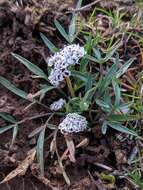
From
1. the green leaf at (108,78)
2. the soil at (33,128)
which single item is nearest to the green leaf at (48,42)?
the soil at (33,128)

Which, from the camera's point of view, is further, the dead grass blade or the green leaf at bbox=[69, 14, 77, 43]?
the green leaf at bbox=[69, 14, 77, 43]

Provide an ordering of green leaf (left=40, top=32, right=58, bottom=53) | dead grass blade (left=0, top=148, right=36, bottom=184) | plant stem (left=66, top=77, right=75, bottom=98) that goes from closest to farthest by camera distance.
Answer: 1. dead grass blade (left=0, top=148, right=36, bottom=184)
2. plant stem (left=66, top=77, right=75, bottom=98)
3. green leaf (left=40, top=32, right=58, bottom=53)

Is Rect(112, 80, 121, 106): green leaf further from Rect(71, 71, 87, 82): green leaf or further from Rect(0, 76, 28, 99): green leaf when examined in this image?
Rect(0, 76, 28, 99): green leaf

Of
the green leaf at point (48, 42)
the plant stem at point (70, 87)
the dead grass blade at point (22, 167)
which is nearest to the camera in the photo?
the dead grass blade at point (22, 167)

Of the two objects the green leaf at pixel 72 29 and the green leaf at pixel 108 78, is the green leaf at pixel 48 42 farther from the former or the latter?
the green leaf at pixel 108 78

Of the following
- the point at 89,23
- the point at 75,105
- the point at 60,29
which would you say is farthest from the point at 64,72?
the point at 89,23

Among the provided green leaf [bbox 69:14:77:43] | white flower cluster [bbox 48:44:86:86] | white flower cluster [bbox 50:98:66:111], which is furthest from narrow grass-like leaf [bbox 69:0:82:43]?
white flower cluster [bbox 50:98:66:111]
